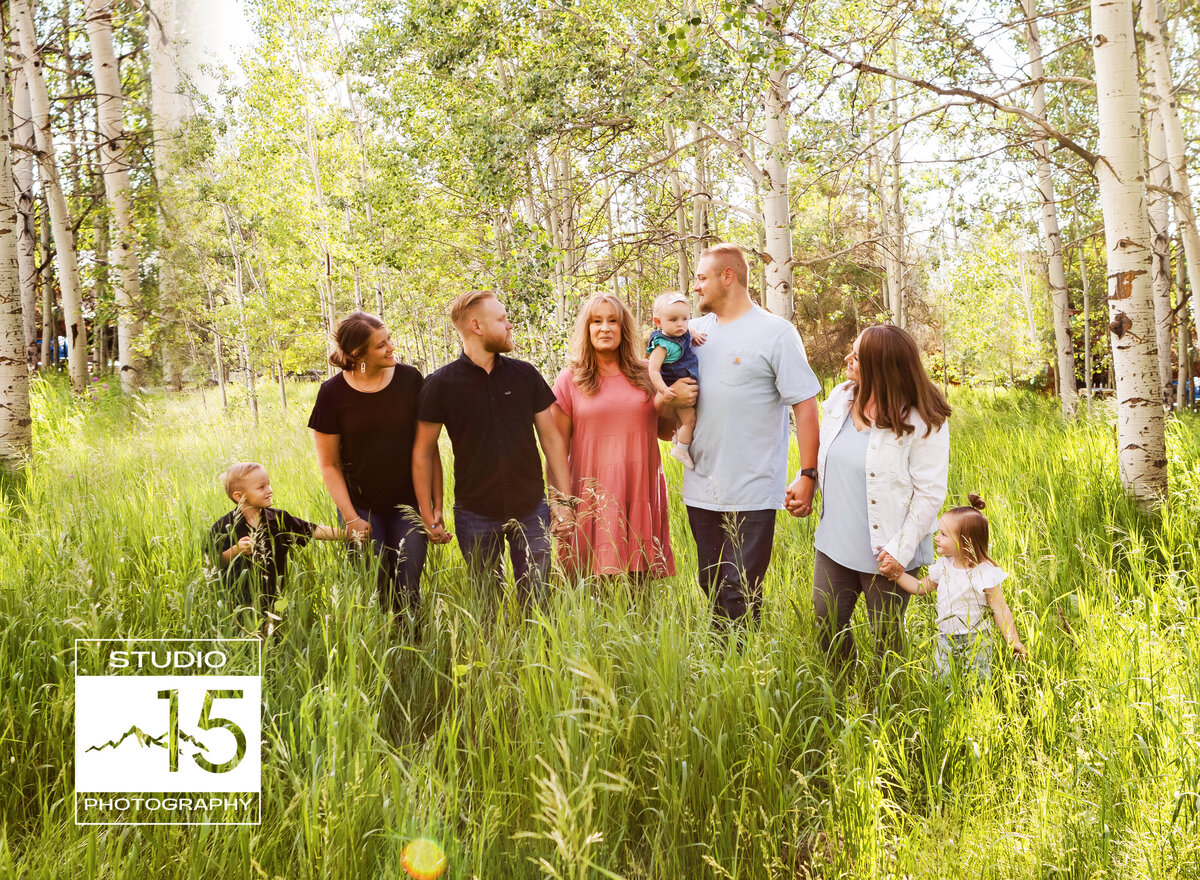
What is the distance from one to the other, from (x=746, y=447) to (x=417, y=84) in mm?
10315

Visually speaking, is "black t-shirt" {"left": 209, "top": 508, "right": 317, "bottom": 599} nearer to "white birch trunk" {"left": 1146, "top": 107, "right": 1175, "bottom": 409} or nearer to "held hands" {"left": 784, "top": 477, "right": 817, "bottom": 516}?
"held hands" {"left": 784, "top": 477, "right": 817, "bottom": 516}

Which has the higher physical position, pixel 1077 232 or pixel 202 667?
pixel 1077 232

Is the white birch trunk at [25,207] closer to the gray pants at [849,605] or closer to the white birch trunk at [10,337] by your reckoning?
the white birch trunk at [10,337]

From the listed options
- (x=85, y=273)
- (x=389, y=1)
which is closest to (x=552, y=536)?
(x=85, y=273)

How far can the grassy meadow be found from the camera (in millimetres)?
1965

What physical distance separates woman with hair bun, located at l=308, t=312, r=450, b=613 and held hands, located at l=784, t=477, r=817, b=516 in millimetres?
1769

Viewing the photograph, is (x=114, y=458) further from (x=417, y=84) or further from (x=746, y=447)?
(x=417, y=84)

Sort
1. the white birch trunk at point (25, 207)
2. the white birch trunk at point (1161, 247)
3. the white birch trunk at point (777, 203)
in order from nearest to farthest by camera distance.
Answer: the white birch trunk at point (777, 203) < the white birch trunk at point (1161, 247) < the white birch trunk at point (25, 207)

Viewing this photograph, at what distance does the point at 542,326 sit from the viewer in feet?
23.3

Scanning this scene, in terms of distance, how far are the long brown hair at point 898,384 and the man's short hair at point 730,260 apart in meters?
0.81

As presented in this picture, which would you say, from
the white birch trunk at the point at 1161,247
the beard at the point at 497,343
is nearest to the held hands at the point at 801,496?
the beard at the point at 497,343

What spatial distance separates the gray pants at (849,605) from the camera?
9.66ft

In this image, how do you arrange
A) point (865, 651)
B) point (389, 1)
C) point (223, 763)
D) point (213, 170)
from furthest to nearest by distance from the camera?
point (213, 170), point (389, 1), point (865, 651), point (223, 763)

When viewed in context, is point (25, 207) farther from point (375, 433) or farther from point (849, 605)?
point (849, 605)
